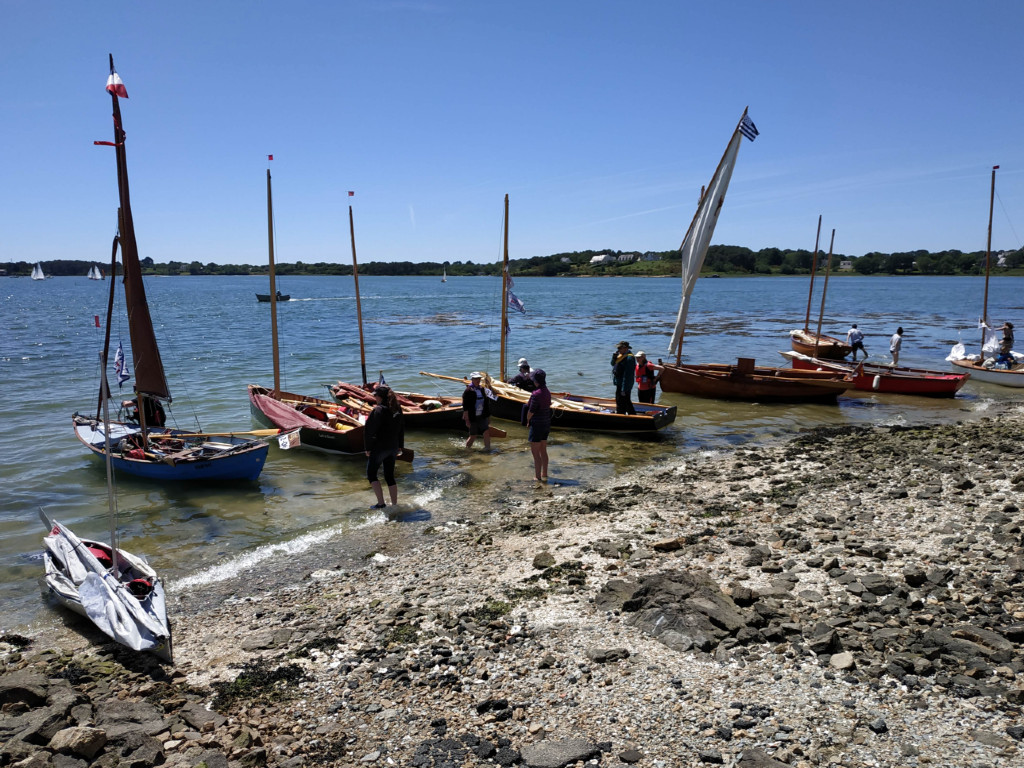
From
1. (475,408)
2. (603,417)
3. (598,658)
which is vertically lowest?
(598,658)

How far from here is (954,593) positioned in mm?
6883

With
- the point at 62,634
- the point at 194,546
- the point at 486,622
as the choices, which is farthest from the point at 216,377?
the point at 486,622

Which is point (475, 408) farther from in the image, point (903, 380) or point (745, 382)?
point (903, 380)

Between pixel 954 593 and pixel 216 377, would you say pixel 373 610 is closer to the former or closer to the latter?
pixel 954 593

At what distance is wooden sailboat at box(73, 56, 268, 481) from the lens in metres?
11.9

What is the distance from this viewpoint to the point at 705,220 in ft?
56.0

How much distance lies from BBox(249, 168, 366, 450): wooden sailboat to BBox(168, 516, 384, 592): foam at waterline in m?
2.76

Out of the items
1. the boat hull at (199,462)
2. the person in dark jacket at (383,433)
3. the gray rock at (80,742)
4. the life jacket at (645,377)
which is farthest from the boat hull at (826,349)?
the gray rock at (80,742)

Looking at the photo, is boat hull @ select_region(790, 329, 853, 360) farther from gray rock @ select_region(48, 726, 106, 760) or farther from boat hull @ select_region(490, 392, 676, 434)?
gray rock @ select_region(48, 726, 106, 760)

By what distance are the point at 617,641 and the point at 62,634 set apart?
6.61 metres

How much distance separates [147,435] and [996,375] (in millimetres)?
29297

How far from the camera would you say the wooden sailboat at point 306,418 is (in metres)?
15.7

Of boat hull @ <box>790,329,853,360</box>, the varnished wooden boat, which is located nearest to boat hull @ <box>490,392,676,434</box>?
the varnished wooden boat

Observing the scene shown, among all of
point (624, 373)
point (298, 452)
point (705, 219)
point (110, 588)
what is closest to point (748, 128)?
point (705, 219)
